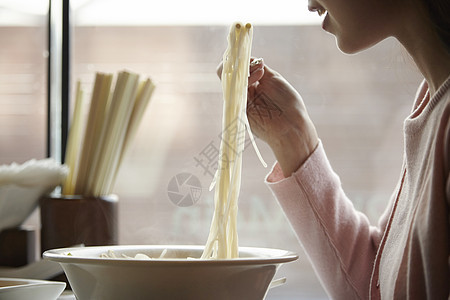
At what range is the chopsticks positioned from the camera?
4.39 ft

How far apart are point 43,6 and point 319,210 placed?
38.1 inches

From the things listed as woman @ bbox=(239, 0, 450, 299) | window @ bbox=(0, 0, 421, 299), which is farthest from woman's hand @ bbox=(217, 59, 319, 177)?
window @ bbox=(0, 0, 421, 299)

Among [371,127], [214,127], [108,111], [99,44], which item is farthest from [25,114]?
[371,127]

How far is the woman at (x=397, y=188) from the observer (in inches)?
31.1

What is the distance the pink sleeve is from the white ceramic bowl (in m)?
0.35

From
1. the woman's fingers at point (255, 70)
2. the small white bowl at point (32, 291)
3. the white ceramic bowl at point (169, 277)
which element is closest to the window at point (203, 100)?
the woman's fingers at point (255, 70)

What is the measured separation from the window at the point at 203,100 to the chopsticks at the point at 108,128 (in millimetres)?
172

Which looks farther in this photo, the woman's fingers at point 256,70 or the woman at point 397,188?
the woman's fingers at point 256,70

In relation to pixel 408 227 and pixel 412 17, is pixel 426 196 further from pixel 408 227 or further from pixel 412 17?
pixel 412 17

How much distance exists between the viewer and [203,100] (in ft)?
5.00

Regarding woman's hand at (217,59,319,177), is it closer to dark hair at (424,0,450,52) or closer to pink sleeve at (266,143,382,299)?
pink sleeve at (266,143,382,299)

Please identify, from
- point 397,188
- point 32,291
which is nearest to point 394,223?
point 397,188

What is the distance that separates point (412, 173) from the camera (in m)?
0.93

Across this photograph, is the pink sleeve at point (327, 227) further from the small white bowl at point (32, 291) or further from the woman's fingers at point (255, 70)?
the small white bowl at point (32, 291)
